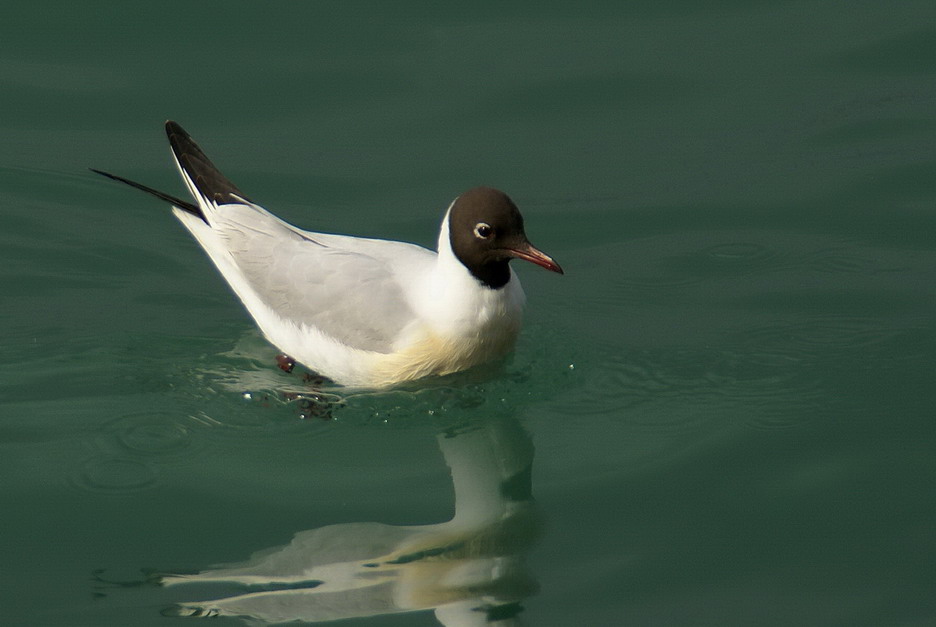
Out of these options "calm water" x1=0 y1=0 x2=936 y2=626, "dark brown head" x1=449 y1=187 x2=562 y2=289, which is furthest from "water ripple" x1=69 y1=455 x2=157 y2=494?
"dark brown head" x1=449 y1=187 x2=562 y2=289

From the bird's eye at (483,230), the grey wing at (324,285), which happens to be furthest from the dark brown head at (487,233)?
the grey wing at (324,285)

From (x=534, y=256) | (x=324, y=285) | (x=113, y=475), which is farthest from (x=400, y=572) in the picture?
(x=324, y=285)

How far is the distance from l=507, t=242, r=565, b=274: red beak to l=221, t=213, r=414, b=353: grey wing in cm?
76

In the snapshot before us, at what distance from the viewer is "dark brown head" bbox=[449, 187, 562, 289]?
21.9 ft

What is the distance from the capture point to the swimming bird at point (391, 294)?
6.80 meters

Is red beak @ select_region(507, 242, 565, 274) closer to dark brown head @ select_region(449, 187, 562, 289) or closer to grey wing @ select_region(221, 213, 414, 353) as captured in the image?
dark brown head @ select_region(449, 187, 562, 289)

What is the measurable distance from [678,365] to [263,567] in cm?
289

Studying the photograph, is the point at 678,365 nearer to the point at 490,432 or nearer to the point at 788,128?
the point at 490,432

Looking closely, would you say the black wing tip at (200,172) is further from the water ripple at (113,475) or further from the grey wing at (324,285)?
the water ripple at (113,475)

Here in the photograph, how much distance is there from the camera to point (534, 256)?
663 centimetres

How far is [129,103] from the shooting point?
994 centimetres

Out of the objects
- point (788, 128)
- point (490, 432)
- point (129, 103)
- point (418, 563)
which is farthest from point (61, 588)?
point (788, 128)

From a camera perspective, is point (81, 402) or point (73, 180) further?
point (73, 180)

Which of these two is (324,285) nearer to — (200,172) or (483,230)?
(483,230)
